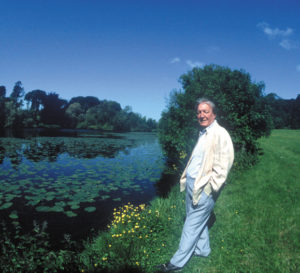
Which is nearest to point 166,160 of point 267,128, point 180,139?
point 180,139

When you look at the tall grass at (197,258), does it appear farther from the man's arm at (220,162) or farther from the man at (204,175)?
the man's arm at (220,162)

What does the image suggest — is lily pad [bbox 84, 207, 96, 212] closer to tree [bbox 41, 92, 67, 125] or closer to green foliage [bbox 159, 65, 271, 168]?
green foliage [bbox 159, 65, 271, 168]

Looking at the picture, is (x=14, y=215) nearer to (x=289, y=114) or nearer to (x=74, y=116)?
(x=74, y=116)

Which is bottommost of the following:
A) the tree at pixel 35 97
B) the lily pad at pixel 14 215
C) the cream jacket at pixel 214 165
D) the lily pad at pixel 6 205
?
the lily pad at pixel 14 215

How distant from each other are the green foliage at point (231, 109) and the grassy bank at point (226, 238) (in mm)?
3417

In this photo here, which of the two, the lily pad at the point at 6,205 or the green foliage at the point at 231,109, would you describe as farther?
the green foliage at the point at 231,109

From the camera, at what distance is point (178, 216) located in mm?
5094

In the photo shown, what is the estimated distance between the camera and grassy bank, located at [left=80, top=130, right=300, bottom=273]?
3.27m

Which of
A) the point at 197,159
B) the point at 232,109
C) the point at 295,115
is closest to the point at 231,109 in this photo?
the point at 232,109

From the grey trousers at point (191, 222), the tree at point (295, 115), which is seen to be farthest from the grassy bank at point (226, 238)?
the tree at point (295, 115)

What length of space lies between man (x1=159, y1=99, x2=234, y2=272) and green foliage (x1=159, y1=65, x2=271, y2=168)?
19.9 feet

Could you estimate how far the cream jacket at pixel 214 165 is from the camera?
8.78 ft

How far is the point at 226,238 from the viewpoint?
13.1ft

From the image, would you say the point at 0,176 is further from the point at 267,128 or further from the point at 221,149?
the point at 267,128
